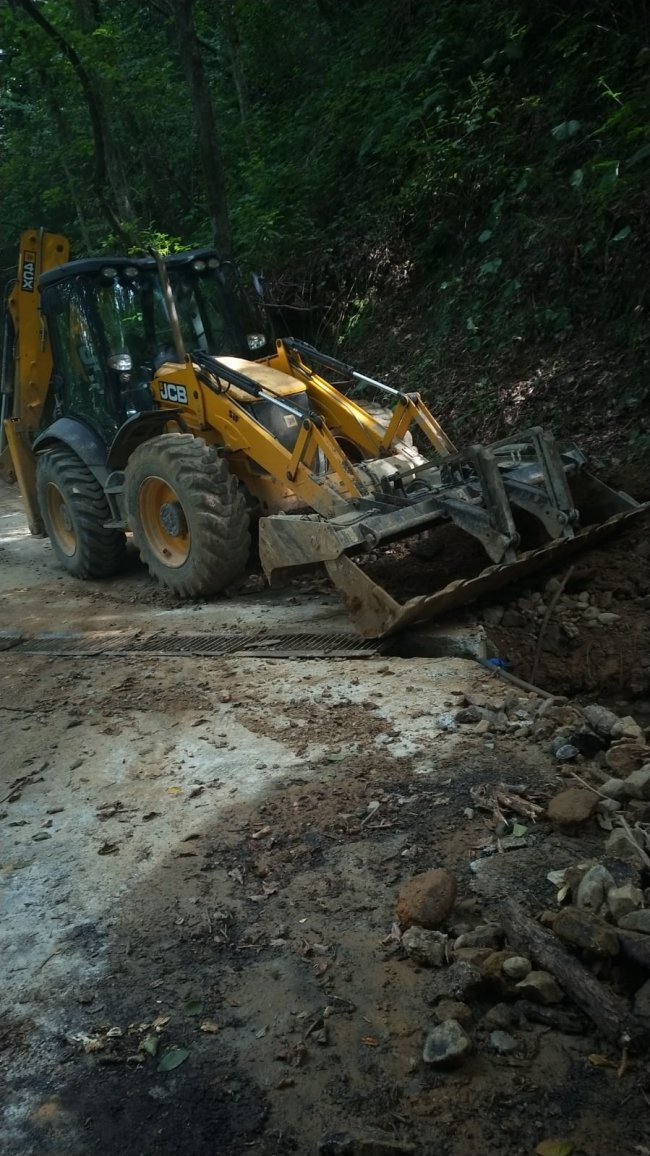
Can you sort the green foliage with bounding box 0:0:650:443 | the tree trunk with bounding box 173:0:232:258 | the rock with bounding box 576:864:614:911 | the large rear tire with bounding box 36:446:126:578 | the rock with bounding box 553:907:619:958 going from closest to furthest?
the rock with bounding box 553:907:619:958
the rock with bounding box 576:864:614:911
the large rear tire with bounding box 36:446:126:578
the green foliage with bounding box 0:0:650:443
the tree trunk with bounding box 173:0:232:258

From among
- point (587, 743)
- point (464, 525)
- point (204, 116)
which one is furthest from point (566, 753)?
point (204, 116)

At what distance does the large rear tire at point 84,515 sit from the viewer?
9.16 metres

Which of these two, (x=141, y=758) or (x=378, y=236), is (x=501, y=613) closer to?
(x=141, y=758)

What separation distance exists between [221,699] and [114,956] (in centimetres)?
235

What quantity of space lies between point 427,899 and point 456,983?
38 cm

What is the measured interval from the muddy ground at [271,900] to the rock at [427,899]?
0.08m

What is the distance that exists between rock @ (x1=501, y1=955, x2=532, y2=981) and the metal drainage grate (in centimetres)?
307

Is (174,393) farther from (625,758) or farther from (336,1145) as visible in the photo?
(336,1145)

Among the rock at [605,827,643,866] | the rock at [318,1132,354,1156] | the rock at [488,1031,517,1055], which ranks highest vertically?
the rock at [605,827,643,866]

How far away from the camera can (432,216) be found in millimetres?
11664

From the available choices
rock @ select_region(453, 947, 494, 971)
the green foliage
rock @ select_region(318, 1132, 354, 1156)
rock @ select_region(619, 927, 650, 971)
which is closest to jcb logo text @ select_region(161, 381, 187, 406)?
the green foliage

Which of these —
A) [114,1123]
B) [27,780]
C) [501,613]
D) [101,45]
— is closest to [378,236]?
[101,45]

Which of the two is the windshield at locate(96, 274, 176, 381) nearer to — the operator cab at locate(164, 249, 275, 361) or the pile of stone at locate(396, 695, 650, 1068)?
the operator cab at locate(164, 249, 275, 361)

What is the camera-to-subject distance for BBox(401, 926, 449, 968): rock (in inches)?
127
